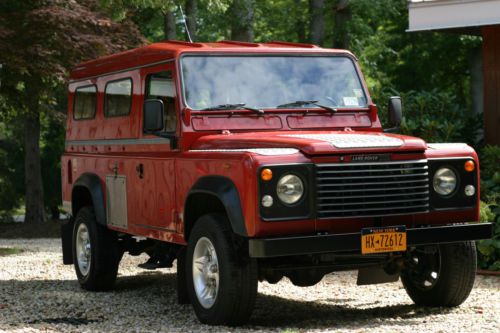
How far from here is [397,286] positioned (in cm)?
1071

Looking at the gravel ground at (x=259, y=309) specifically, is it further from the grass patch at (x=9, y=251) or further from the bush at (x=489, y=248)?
the grass patch at (x=9, y=251)

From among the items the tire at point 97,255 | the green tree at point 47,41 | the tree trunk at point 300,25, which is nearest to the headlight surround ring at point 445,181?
the tire at point 97,255

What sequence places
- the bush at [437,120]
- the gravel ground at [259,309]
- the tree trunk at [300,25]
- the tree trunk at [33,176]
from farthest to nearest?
1. the tree trunk at [300,25]
2. the tree trunk at [33,176]
3. the bush at [437,120]
4. the gravel ground at [259,309]

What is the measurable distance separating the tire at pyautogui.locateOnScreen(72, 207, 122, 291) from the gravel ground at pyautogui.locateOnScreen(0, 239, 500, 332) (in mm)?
135

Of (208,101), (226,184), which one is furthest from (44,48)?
(226,184)

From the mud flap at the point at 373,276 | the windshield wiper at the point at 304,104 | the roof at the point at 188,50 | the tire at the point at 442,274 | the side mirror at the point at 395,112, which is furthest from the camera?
the side mirror at the point at 395,112

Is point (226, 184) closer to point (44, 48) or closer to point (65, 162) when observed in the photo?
point (65, 162)

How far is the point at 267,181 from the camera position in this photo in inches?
292

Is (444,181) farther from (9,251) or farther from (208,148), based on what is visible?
(9,251)

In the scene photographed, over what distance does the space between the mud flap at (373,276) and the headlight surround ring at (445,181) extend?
906 mm

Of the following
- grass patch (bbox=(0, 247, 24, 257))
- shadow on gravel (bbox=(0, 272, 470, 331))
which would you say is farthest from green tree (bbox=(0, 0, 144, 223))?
shadow on gravel (bbox=(0, 272, 470, 331))

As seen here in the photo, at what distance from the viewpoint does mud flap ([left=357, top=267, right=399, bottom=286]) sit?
8672 mm

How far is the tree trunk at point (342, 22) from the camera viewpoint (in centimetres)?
2872

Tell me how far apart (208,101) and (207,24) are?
20.6 metres
